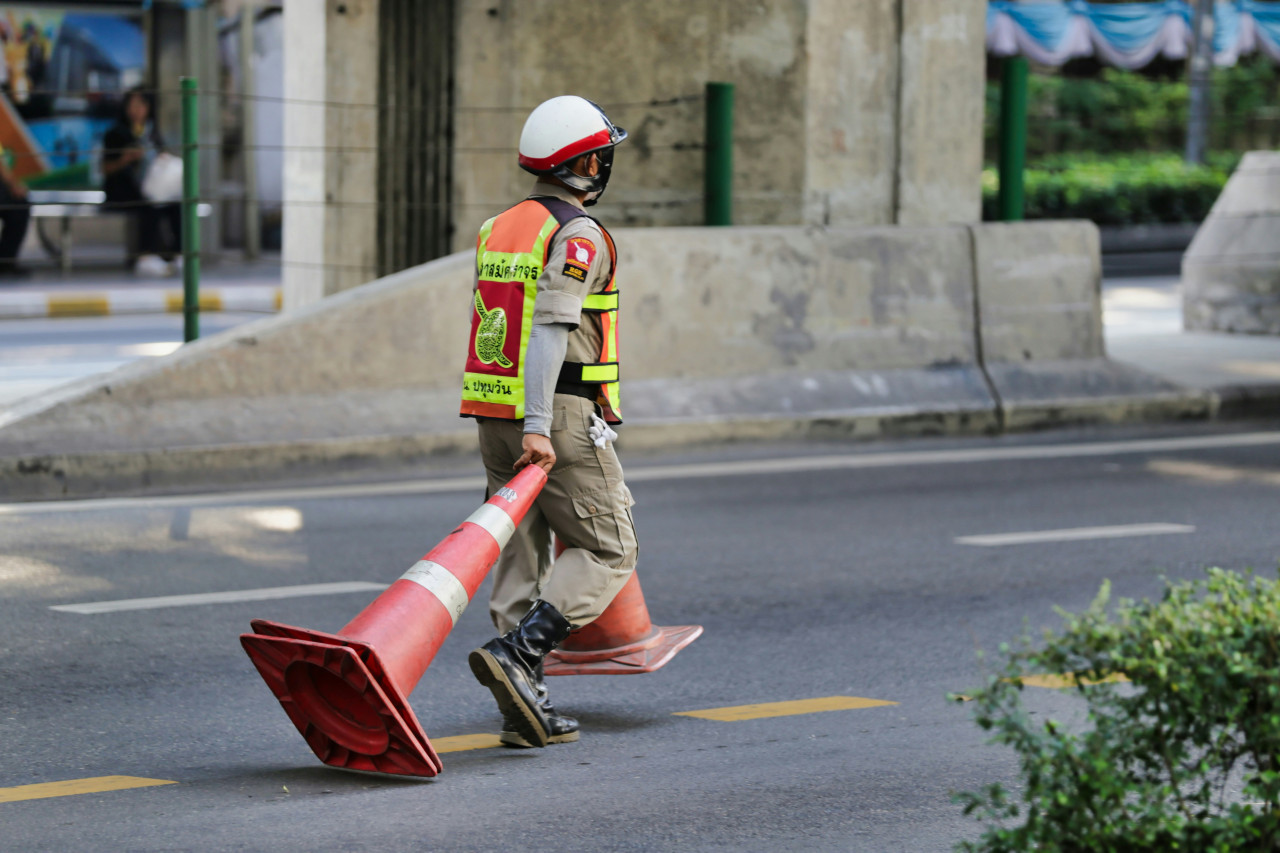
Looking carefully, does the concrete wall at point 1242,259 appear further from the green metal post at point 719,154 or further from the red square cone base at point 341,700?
the red square cone base at point 341,700

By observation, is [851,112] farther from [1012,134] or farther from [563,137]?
[563,137]

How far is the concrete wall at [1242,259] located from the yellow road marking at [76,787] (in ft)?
41.9

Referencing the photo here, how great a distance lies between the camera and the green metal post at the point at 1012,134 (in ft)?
41.1

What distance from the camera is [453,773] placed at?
16.0 ft

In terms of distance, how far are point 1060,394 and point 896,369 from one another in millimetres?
1165

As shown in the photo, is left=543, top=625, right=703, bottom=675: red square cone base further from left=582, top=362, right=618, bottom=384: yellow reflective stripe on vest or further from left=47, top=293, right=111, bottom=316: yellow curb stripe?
left=47, top=293, right=111, bottom=316: yellow curb stripe

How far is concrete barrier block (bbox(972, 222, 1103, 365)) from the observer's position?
11688mm

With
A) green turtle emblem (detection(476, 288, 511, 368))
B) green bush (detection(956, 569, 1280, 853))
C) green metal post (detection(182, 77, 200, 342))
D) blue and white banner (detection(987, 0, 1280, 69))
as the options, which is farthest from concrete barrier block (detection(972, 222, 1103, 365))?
blue and white banner (detection(987, 0, 1280, 69))

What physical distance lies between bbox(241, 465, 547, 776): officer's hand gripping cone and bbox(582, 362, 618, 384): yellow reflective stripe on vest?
31 cm

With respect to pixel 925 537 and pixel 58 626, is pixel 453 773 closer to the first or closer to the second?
pixel 58 626

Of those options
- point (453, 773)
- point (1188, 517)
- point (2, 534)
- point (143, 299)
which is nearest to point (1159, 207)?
point (143, 299)

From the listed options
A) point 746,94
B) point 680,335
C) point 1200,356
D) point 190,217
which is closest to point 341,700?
point 680,335

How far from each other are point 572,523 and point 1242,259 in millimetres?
11774

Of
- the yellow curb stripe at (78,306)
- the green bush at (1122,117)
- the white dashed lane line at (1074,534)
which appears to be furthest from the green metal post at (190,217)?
the green bush at (1122,117)
